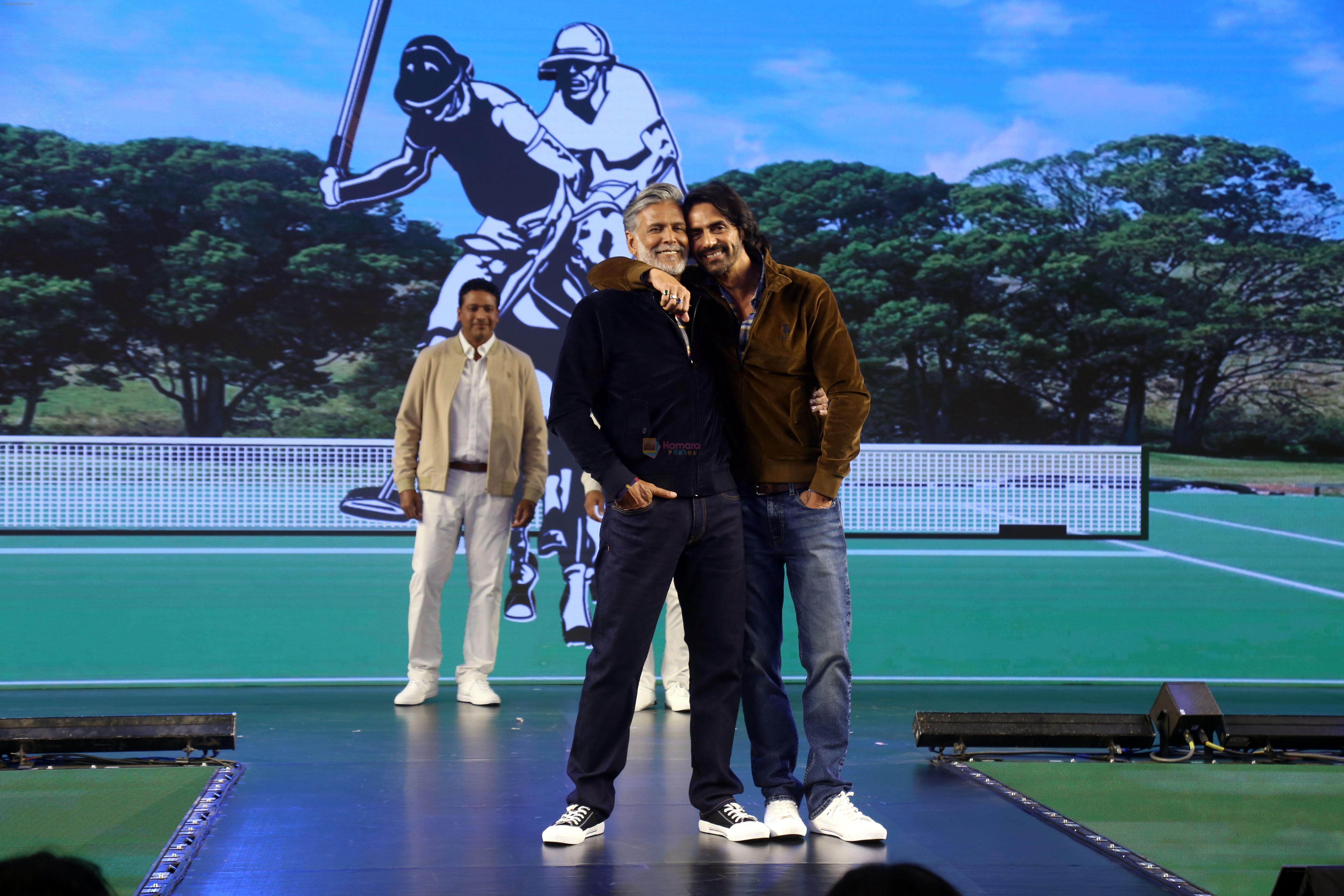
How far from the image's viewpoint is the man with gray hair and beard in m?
2.77

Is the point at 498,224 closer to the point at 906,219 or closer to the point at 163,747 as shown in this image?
the point at 906,219

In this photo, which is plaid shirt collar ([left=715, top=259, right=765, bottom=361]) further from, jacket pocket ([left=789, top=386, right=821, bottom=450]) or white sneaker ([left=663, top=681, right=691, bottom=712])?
white sneaker ([left=663, top=681, right=691, bottom=712])

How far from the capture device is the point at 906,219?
227 inches

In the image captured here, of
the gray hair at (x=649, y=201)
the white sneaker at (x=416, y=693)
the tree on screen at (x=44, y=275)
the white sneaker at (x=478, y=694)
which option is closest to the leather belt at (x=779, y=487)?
the gray hair at (x=649, y=201)

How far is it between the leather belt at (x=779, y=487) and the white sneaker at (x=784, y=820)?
2.33 feet

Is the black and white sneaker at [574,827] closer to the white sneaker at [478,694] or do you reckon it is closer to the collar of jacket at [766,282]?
the collar of jacket at [766,282]

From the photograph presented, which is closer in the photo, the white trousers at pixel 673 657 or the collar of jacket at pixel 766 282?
the collar of jacket at pixel 766 282

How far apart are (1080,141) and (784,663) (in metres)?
2.81

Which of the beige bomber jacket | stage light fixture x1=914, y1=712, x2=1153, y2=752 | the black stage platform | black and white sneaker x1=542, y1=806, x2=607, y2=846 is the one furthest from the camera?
the beige bomber jacket

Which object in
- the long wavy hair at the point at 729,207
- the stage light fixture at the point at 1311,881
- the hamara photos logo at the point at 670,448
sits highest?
the long wavy hair at the point at 729,207

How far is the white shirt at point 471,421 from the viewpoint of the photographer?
189 inches

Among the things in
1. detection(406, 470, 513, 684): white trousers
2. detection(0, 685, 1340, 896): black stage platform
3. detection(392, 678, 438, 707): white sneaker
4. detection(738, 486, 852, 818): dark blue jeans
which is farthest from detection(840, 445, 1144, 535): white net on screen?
detection(738, 486, 852, 818): dark blue jeans

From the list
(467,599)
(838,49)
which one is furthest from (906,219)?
(467,599)

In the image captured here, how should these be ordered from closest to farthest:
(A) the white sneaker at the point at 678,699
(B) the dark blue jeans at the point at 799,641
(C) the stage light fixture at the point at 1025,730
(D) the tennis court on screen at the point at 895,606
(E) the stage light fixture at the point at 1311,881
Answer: (E) the stage light fixture at the point at 1311,881 → (B) the dark blue jeans at the point at 799,641 → (C) the stage light fixture at the point at 1025,730 → (A) the white sneaker at the point at 678,699 → (D) the tennis court on screen at the point at 895,606
